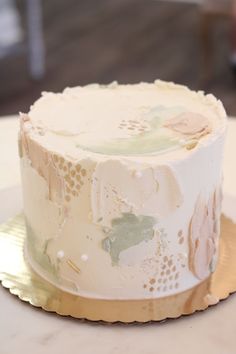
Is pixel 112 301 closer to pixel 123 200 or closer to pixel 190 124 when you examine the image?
pixel 123 200

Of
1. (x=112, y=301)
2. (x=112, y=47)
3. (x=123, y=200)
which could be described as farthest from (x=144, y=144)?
(x=112, y=47)

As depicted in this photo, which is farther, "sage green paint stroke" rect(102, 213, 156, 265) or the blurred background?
the blurred background

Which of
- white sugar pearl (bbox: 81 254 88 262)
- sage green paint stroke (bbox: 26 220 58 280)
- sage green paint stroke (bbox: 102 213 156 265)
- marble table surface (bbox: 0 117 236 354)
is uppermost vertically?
sage green paint stroke (bbox: 102 213 156 265)

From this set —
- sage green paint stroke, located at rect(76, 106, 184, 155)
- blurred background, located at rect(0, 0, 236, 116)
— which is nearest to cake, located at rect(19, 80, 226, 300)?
sage green paint stroke, located at rect(76, 106, 184, 155)

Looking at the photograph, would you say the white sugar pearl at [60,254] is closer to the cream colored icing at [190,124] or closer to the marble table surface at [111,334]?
the marble table surface at [111,334]

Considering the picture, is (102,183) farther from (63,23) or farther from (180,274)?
(63,23)

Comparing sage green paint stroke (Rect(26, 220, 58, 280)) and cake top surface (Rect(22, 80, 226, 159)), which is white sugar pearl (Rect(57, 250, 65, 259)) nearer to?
sage green paint stroke (Rect(26, 220, 58, 280))

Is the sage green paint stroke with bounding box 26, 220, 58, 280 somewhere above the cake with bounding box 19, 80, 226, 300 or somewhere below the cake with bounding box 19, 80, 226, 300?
below

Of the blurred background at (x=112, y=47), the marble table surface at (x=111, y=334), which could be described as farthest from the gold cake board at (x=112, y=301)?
the blurred background at (x=112, y=47)
